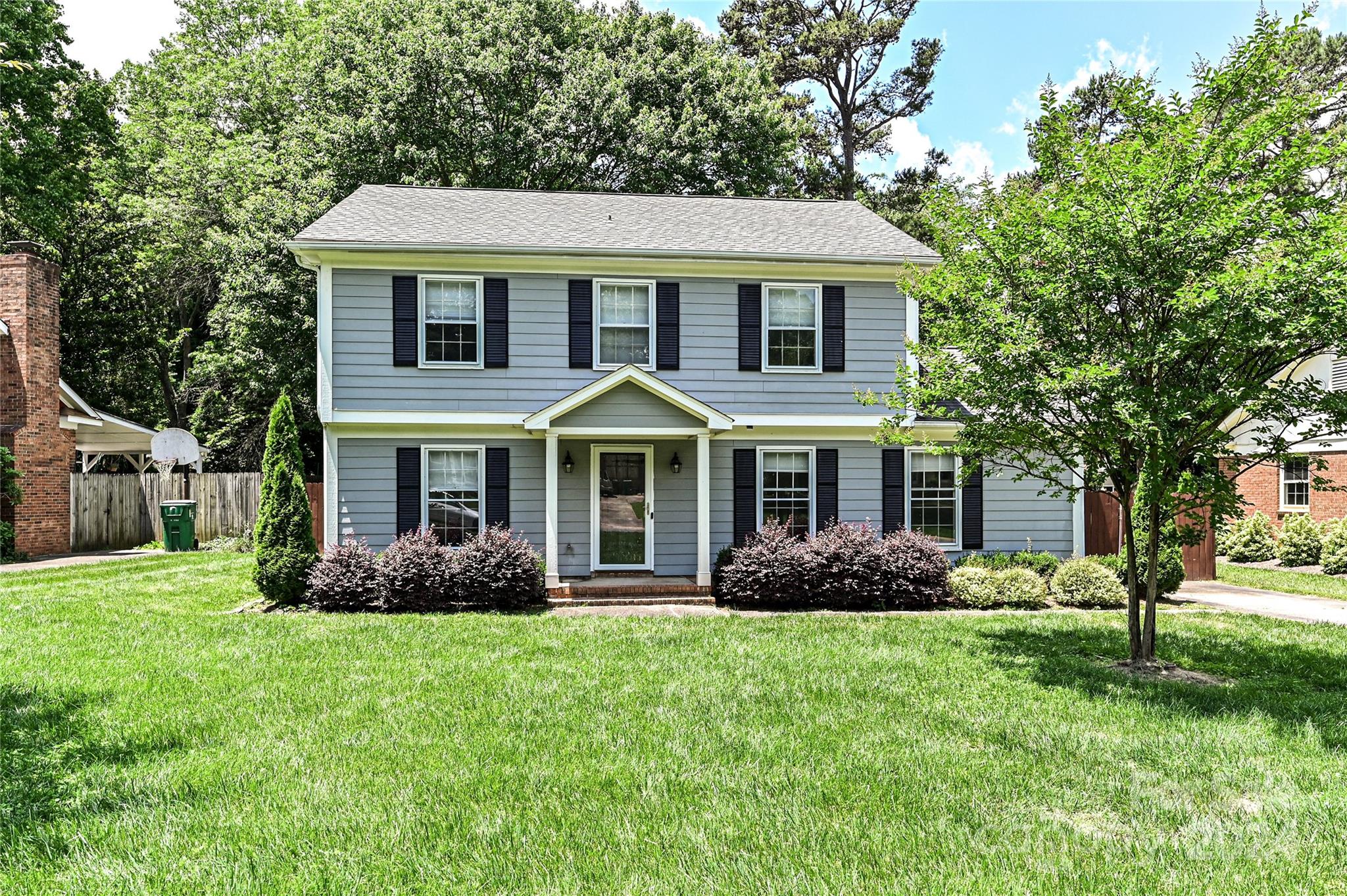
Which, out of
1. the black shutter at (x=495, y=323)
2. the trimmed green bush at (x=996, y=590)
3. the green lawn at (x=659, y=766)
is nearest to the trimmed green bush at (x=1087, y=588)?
the trimmed green bush at (x=996, y=590)

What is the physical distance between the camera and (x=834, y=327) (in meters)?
13.0

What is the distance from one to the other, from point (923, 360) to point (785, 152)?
61.3 ft

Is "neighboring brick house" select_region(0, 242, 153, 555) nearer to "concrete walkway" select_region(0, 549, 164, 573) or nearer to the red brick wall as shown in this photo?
"concrete walkway" select_region(0, 549, 164, 573)

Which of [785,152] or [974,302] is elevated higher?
[785,152]

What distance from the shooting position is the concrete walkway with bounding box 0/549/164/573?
14.5 m

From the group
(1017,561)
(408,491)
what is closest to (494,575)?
(408,491)

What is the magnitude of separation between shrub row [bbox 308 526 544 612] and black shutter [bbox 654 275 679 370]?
3863 millimetres

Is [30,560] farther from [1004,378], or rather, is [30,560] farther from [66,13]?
[1004,378]

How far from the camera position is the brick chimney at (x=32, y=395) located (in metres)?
16.0

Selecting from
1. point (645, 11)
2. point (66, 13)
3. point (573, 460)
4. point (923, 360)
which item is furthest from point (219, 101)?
point (923, 360)

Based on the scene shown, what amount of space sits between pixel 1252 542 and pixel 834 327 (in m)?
12.0

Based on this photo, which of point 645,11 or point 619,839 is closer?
point 619,839

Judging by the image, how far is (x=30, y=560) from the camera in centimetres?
1571

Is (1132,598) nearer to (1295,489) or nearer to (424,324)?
(424,324)
